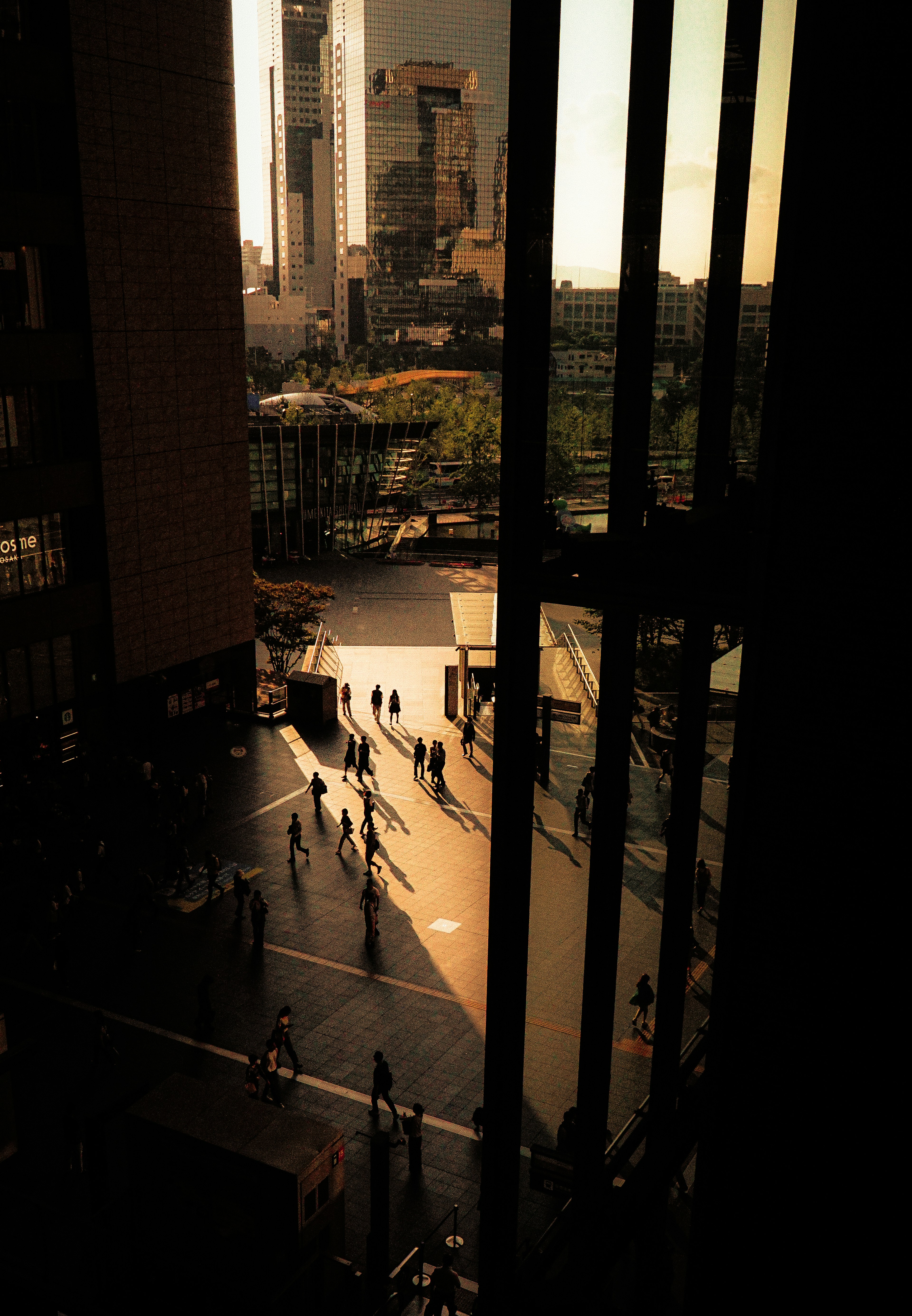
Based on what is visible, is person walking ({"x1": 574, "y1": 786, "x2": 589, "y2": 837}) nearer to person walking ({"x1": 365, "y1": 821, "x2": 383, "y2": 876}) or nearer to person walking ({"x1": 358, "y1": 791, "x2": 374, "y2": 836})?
person walking ({"x1": 365, "y1": 821, "x2": 383, "y2": 876})

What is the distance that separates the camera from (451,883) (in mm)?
23453

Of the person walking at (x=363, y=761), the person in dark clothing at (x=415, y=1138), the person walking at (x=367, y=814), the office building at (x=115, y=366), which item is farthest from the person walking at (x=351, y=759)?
the person in dark clothing at (x=415, y=1138)

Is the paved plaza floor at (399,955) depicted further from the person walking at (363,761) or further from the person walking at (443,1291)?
the person walking at (443,1291)

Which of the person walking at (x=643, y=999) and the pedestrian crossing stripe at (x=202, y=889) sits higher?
the person walking at (x=643, y=999)

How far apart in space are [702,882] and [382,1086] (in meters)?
6.80

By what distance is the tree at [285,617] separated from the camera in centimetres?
3909

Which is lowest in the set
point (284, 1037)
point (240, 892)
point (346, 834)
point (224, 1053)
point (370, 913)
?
point (346, 834)

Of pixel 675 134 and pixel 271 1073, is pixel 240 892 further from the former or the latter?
pixel 675 134

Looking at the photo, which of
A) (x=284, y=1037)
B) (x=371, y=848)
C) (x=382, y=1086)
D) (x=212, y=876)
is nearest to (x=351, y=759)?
(x=371, y=848)

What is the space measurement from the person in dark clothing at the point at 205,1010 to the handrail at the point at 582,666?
10.6 meters

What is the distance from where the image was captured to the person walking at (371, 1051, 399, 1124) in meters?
15.4

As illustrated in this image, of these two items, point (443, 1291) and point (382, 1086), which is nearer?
point (443, 1291)

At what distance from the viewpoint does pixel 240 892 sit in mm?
21438

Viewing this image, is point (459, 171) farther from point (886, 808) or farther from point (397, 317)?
point (886, 808)
